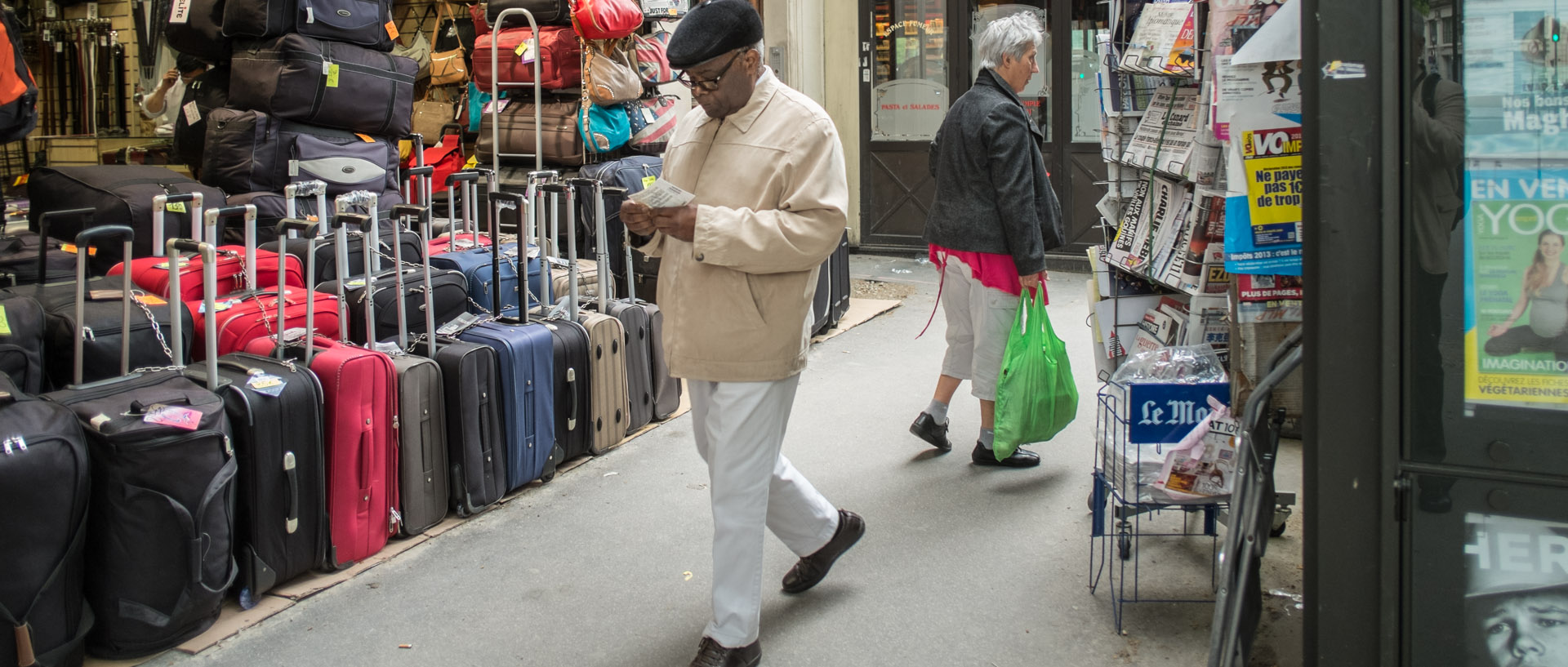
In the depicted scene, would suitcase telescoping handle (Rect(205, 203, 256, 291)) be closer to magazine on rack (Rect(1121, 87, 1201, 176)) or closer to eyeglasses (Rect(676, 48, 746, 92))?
eyeglasses (Rect(676, 48, 746, 92))

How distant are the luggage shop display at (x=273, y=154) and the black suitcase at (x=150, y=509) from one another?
8.40 ft

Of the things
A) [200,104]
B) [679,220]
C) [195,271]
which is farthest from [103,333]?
[200,104]

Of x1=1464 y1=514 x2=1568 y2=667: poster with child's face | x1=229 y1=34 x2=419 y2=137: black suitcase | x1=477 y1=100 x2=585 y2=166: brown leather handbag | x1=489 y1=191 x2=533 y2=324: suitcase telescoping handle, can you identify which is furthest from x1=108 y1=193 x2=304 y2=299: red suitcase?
x1=1464 y1=514 x2=1568 y2=667: poster with child's face

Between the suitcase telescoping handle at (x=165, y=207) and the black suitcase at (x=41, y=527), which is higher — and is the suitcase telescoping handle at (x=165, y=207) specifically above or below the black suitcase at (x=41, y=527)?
above

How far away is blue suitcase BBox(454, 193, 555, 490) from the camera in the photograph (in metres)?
4.53

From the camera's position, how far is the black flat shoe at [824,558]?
3.65 meters

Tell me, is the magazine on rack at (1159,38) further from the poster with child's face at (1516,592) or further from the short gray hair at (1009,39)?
the poster with child's face at (1516,592)

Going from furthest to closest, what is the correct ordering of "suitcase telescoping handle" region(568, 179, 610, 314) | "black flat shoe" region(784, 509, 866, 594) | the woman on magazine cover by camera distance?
"suitcase telescoping handle" region(568, 179, 610, 314) → "black flat shoe" region(784, 509, 866, 594) → the woman on magazine cover

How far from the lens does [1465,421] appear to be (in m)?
2.02

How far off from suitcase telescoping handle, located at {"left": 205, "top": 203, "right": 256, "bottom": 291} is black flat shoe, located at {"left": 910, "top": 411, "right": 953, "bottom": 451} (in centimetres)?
261

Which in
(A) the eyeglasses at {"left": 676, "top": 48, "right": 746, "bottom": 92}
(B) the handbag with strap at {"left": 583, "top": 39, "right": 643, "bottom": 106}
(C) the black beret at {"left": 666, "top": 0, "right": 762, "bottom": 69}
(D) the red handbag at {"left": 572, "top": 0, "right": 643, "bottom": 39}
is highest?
(D) the red handbag at {"left": 572, "top": 0, "right": 643, "bottom": 39}

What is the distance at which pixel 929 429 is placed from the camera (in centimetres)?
512

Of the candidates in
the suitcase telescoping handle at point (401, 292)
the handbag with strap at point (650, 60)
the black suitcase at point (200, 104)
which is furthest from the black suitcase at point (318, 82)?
the suitcase telescoping handle at point (401, 292)

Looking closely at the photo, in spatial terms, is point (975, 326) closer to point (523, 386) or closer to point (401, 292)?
point (523, 386)
